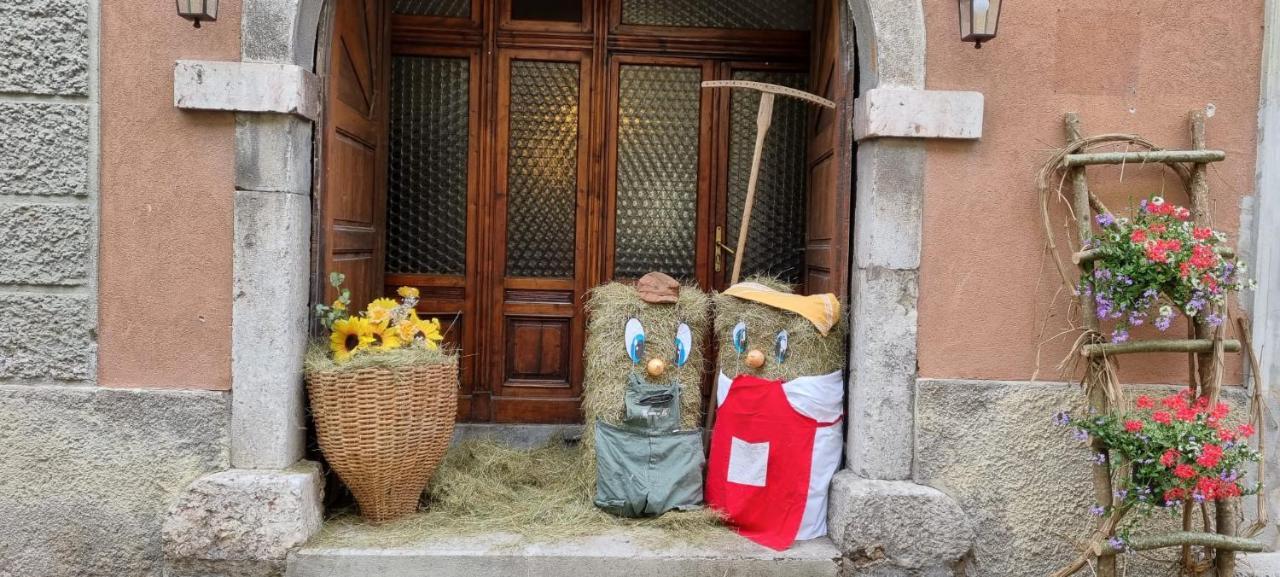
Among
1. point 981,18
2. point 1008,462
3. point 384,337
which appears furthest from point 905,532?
point 384,337

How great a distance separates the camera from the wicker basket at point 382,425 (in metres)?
4.19

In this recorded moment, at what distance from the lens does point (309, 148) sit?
4.35 metres

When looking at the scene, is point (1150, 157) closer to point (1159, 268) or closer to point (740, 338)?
point (1159, 268)

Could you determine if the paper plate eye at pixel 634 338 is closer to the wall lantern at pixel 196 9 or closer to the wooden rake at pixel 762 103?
the wooden rake at pixel 762 103

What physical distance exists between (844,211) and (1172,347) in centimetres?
152

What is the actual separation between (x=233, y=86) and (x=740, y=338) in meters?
2.53

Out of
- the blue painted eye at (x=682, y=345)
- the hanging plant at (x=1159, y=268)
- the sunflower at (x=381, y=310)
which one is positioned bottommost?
the blue painted eye at (x=682, y=345)

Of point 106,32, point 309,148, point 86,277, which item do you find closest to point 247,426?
point 86,277

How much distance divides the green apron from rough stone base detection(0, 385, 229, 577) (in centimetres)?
172

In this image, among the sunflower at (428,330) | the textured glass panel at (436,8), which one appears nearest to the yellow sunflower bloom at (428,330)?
the sunflower at (428,330)

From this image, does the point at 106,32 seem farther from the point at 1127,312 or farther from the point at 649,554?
the point at 1127,312

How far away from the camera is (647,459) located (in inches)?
177

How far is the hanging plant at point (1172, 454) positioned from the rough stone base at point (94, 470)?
382cm

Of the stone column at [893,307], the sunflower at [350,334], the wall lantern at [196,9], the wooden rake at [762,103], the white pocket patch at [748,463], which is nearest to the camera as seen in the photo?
the wall lantern at [196,9]
